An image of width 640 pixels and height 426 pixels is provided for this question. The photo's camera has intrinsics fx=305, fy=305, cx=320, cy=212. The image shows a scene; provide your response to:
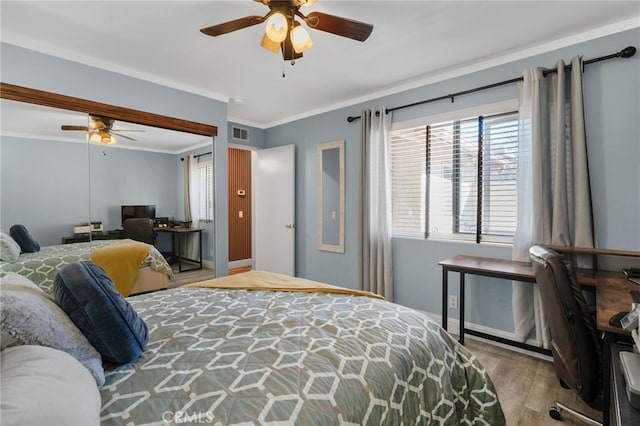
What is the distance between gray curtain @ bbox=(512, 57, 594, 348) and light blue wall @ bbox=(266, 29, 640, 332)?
136 millimetres

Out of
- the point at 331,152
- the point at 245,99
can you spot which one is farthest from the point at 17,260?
the point at 331,152

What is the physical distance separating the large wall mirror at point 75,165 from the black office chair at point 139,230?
0.27 ft

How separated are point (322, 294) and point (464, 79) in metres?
A: 2.50

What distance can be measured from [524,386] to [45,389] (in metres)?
2.67

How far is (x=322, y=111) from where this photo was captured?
13.7 feet

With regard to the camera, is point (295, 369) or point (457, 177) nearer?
point (295, 369)

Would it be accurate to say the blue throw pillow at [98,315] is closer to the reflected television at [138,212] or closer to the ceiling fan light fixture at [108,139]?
the reflected television at [138,212]

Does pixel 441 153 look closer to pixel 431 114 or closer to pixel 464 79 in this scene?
pixel 431 114

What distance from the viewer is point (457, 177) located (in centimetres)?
309

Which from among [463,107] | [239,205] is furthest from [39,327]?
[239,205]

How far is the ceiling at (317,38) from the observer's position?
2051 millimetres

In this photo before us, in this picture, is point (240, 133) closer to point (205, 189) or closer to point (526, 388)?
point (205, 189)

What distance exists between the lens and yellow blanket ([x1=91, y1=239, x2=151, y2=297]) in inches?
108

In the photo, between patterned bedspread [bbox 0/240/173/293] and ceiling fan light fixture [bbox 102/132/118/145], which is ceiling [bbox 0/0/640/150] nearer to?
ceiling fan light fixture [bbox 102/132/118/145]
